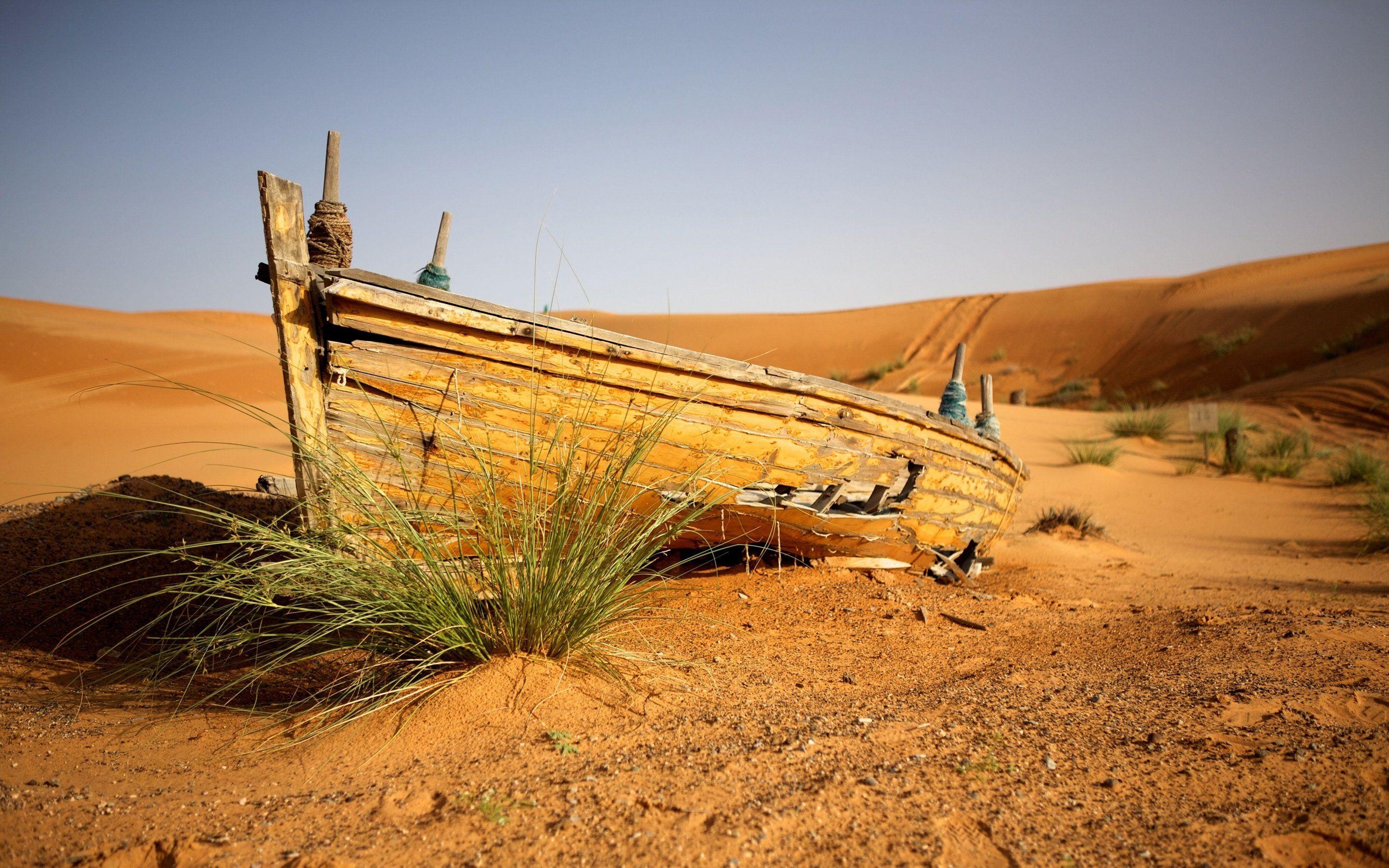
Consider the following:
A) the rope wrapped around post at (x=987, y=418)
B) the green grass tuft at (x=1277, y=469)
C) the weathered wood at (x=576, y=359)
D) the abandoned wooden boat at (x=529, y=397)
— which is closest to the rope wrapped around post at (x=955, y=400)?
the rope wrapped around post at (x=987, y=418)

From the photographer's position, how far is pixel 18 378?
1695 cm

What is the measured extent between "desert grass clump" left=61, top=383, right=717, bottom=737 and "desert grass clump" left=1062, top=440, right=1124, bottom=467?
1049 centimetres

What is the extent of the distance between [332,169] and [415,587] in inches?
83.8

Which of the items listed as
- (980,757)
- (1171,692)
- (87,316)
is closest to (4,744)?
(980,757)

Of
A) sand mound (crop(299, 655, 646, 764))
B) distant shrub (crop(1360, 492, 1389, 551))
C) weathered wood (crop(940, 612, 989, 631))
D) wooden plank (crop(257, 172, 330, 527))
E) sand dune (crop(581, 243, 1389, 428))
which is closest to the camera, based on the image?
sand mound (crop(299, 655, 646, 764))

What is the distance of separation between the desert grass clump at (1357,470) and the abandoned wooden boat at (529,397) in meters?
8.81

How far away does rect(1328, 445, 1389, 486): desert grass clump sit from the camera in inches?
379

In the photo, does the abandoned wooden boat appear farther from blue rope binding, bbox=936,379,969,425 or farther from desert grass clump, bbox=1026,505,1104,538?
desert grass clump, bbox=1026,505,1104,538

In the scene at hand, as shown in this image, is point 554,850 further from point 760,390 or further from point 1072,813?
point 760,390

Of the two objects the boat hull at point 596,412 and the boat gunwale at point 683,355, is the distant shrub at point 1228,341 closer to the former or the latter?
the boat gunwale at point 683,355

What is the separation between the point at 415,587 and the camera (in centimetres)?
262

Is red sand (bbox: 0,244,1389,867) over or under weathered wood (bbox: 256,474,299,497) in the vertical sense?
under

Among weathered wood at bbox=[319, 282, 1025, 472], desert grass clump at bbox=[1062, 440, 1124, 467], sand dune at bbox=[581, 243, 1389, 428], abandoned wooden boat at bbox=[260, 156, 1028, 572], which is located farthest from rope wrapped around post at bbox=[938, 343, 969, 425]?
desert grass clump at bbox=[1062, 440, 1124, 467]

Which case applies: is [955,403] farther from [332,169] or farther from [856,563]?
[332,169]
